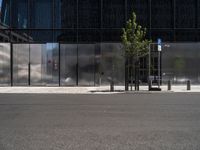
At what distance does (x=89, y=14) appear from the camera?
136ft

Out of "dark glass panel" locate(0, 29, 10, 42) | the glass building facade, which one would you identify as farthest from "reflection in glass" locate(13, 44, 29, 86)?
"dark glass panel" locate(0, 29, 10, 42)

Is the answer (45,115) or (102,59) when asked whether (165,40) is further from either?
(45,115)

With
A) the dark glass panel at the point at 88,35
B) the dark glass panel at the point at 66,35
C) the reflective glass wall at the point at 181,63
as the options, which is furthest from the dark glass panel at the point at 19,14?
the reflective glass wall at the point at 181,63

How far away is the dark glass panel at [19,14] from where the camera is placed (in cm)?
4084

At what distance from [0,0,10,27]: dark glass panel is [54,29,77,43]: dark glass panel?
15.8 ft

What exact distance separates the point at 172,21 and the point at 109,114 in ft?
89.9

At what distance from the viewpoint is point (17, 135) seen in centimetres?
1062

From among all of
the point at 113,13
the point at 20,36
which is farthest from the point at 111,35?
the point at 20,36

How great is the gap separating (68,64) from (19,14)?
22.5 ft

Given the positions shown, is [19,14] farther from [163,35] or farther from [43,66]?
[163,35]

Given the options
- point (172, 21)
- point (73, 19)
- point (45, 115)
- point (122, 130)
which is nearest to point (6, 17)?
point (73, 19)

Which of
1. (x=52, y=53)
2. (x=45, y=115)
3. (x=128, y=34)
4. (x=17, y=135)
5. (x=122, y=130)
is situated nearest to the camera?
(x=17, y=135)

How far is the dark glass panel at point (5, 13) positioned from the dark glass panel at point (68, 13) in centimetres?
496

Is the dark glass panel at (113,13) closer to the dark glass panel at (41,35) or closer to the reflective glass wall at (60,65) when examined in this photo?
the reflective glass wall at (60,65)
